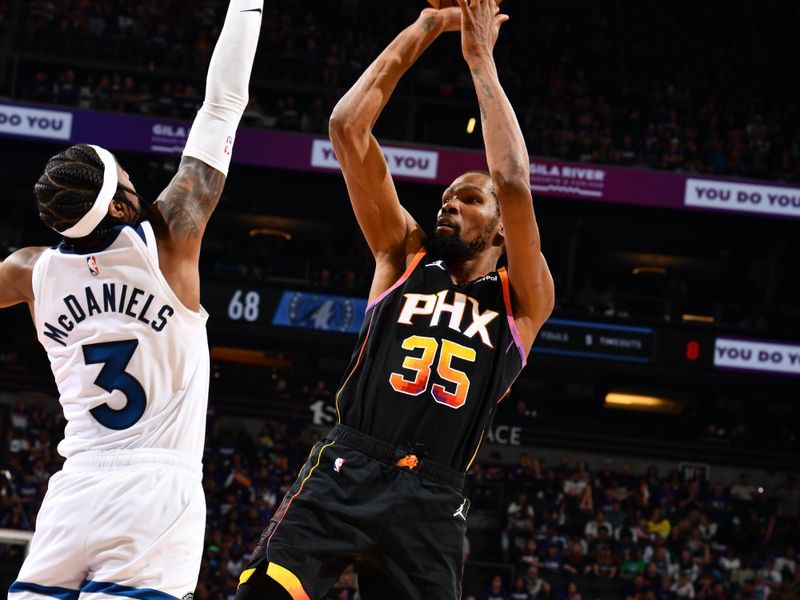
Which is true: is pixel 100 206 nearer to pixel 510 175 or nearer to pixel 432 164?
pixel 510 175

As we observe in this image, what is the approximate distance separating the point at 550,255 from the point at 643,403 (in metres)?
4.15

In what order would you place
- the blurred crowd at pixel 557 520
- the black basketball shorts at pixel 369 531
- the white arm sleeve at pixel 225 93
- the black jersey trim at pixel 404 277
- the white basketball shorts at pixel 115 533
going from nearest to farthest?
1. the white basketball shorts at pixel 115 533
2. the white arm sleeve at pixel 225 93
3. the black basketball shorts at pixel 369 531
4. the black jersey trim at pixel 404 277
5. the blurred crowd at pixel 557 520

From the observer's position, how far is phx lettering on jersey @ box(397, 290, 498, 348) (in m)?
3.73

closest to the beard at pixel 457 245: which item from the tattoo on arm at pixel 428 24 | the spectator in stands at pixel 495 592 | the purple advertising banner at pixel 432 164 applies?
the tattoo on arm at pixel 428 24

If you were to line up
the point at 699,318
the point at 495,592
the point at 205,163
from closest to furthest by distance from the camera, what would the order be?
the point at 205,163 → the point at 495,592 → the point at 699,318

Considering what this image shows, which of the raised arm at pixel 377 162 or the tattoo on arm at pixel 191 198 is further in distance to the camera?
A: the raised arm at pixel 377 162

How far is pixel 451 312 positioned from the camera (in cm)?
376

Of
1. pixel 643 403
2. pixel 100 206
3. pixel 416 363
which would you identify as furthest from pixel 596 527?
pixel 100 206

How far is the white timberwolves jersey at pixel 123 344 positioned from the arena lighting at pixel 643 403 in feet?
72.3

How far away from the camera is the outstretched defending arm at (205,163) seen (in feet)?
9.43

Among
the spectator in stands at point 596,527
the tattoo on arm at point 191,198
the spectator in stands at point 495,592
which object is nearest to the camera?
the tattoo on arm at point 191,198

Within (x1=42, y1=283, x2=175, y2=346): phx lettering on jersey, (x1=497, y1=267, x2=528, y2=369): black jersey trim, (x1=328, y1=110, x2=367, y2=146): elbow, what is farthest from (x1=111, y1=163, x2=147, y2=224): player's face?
(x1=497, y1=267, x2=528, y2=369): black jersey trim

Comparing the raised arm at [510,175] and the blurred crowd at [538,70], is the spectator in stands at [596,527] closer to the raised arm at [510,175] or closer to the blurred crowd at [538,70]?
the blurred crowd at [538,70]

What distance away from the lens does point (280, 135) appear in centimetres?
2100
